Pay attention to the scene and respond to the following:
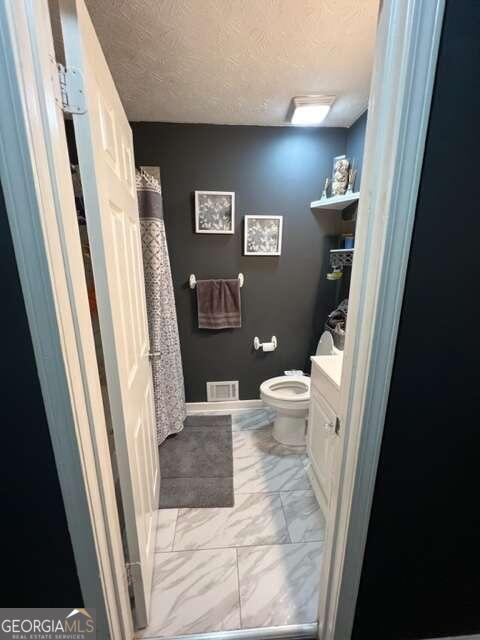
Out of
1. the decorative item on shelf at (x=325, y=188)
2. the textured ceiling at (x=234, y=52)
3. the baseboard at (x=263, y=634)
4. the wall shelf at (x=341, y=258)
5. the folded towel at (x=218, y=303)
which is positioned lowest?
the baseboard at (x=263, y=634)

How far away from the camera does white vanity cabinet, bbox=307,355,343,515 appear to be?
4.36 ft

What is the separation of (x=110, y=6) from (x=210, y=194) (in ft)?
3.67

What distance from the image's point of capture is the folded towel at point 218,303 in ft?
7.35

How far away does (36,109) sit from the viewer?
1.71ft

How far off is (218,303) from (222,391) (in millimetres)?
840

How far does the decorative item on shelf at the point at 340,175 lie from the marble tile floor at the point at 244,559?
2.02 meters

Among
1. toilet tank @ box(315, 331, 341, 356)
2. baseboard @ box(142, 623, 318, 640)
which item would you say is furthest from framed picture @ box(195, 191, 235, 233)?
baseboard @ box(142, 623, 318, 640)

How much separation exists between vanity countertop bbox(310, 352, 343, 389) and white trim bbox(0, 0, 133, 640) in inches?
39.8

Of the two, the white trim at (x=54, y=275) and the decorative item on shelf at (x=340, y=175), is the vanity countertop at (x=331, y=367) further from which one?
the decorative item on shelf at (x=340, y=175)

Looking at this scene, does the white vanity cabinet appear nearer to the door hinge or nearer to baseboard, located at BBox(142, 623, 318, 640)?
baseboard, located at BBox(142, 623, 318, 640)

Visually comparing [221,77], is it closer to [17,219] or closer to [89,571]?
[17,219]

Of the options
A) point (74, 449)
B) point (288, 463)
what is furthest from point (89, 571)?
point (288, 463)

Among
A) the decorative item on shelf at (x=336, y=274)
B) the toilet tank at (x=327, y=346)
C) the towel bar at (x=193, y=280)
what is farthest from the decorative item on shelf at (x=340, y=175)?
the toilet tank at (x=327, y=346)

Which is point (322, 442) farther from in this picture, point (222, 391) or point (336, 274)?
point (336, 274)
